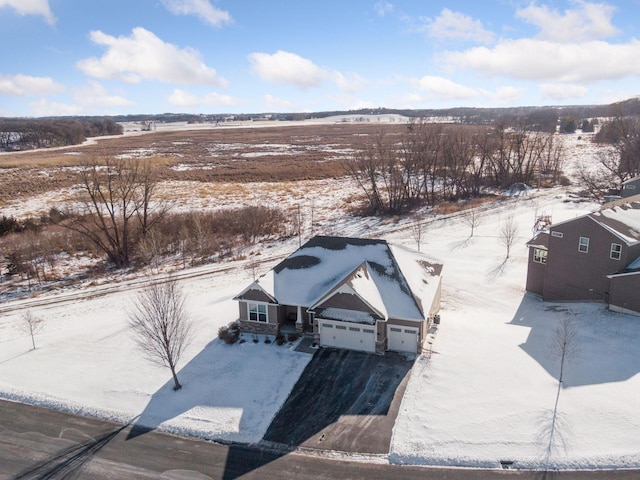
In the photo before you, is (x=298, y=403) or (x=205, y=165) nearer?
(x=298, y=403)

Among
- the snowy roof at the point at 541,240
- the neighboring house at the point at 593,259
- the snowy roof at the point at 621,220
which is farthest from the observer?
the snowy roof at the point at 541,240

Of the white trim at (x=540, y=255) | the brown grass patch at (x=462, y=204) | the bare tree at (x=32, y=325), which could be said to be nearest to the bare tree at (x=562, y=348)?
the white trim at (x=540, y=255)

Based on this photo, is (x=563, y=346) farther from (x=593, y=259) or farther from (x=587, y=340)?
(x=593, y=259)

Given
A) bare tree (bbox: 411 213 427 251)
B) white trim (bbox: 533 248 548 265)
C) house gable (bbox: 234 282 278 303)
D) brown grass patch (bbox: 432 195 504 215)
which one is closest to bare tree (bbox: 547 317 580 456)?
white trim (bbox: 533 248 548 265)

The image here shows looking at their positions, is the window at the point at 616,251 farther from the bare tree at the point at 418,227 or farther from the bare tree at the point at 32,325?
the bare tree at the point at 32,325

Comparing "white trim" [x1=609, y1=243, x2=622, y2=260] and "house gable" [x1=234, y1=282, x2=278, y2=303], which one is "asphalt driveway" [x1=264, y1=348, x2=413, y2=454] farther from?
"white trim" [x1=609, y1=243, x2=622, y2=260]

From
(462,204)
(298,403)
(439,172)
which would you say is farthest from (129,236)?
(439,172)
